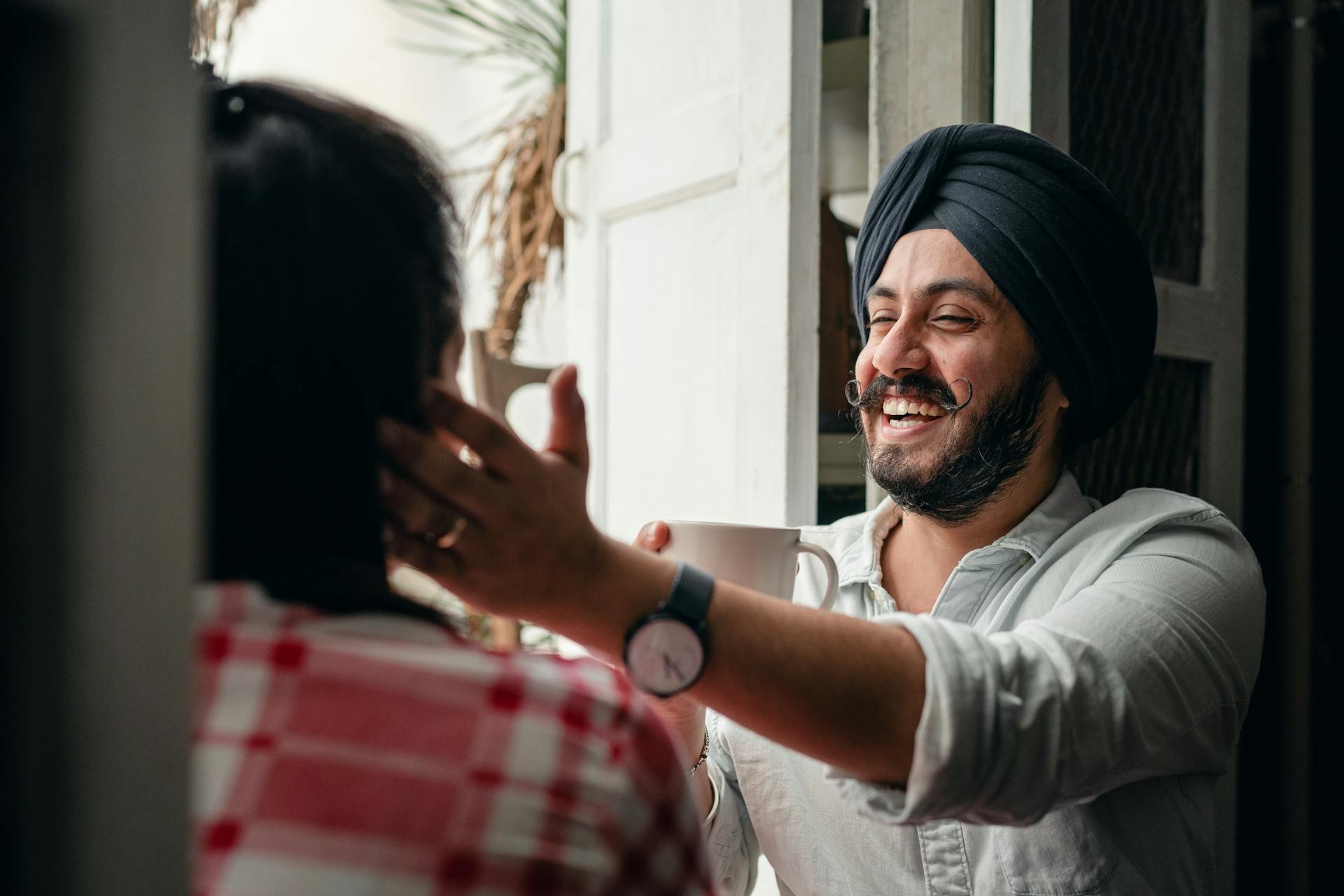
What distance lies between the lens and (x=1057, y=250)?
109 cm

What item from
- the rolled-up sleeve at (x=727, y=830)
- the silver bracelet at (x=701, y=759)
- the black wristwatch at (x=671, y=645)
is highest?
the black wristwatch at (x=671, y=645)

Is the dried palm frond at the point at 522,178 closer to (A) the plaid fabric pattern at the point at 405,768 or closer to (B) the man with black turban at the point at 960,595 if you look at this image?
(B) the man with black turban at the point at 960,595

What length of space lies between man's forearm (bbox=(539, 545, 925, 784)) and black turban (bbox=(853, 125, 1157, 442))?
54 cm

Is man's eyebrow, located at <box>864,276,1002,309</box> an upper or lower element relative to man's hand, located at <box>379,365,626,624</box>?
upper

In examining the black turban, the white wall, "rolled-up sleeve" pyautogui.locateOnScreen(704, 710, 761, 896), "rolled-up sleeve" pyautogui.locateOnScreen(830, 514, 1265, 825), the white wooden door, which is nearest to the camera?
"rolled-up sleeve" pyautogui.locateOnScreen(830, 514, 1265, 825)

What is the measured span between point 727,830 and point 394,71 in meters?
2.70

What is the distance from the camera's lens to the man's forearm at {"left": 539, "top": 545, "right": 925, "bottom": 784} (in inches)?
25.4

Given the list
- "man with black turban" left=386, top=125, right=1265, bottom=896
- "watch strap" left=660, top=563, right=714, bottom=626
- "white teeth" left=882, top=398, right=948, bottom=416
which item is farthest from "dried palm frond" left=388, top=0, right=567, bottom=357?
"watch strap" left=660, top=563, right=714, bottom=626

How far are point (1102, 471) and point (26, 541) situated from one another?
1.61 metres

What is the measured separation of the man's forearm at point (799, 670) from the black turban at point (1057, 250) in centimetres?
54

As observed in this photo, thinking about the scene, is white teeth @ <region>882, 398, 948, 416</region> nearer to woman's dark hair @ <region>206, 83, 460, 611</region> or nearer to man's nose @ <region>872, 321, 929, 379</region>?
man's nose @ <region>872, 321, 929, 379</region>

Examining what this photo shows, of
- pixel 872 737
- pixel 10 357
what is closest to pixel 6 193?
pixel 10 357

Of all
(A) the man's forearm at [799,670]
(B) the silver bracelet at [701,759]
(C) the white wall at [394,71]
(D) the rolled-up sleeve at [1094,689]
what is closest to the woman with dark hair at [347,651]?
(A) the man's forearm at [799,670]

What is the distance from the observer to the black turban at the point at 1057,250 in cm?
109
